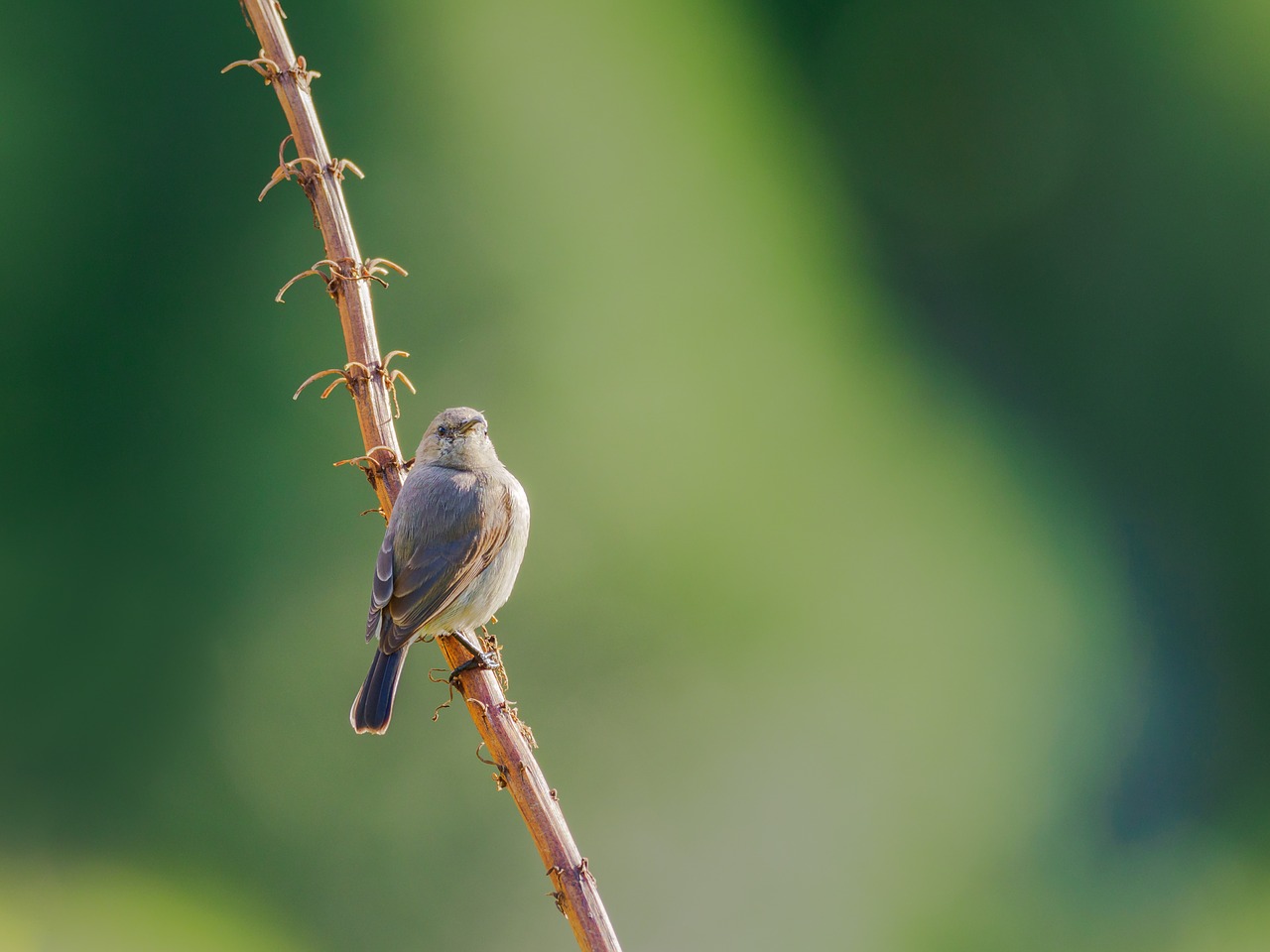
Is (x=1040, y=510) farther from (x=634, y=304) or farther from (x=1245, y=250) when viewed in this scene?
(x=634, y=304)

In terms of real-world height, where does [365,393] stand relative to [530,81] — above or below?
below

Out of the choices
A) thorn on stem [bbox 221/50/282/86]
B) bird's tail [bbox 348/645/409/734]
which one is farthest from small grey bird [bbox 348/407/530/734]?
thorn on stem [bbox 221/50/282/86]

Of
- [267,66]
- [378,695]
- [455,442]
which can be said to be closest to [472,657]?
[378,695]

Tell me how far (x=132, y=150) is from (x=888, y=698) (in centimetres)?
364

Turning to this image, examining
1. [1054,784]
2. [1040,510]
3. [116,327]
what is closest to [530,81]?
[116,327]

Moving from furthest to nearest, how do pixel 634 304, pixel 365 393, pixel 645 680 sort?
pixel 634 304 → pixel 645 680 → pixel 365 393

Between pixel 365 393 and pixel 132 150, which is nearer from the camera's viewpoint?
pixel 365 393

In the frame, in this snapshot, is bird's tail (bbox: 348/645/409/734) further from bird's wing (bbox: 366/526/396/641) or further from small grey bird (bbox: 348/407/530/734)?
bird's wing (bbox: 366/526/396/641)

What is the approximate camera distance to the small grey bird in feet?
9.14

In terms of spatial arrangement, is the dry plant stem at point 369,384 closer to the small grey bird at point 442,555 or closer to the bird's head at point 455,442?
the small grey bird at point 442,555

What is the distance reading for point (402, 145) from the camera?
13.9 ft

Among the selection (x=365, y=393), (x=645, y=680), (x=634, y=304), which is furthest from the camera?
(x=634, y=304)

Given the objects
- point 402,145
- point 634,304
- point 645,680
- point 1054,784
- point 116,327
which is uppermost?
point 402,145

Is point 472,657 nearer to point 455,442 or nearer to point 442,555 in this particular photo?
point 442,555
